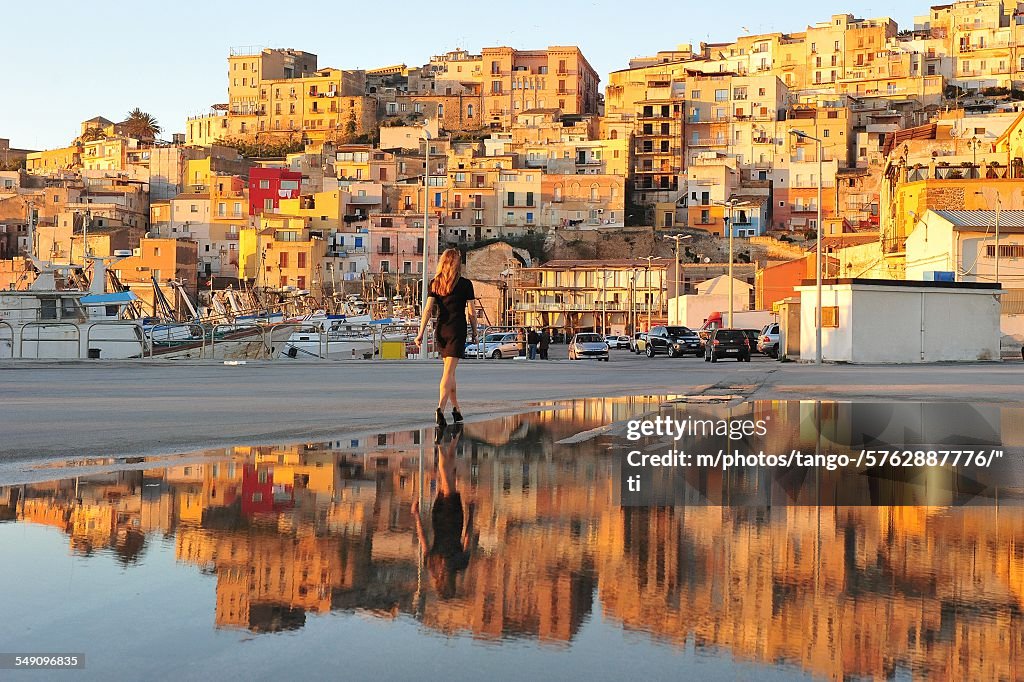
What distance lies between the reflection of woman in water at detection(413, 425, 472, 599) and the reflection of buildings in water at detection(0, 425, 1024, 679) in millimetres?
71

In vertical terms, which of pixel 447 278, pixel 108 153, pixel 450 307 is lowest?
pixel 450 307

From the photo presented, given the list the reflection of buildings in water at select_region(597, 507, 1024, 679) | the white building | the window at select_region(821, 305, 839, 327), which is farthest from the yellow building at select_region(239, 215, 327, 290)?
the reflection of buildings in water at select_region(597, 507, 1024, 679)

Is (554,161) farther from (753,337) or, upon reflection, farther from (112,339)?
(112,339)

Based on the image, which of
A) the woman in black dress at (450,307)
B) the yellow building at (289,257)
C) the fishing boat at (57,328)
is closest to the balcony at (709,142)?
the yellow building at (289,257)

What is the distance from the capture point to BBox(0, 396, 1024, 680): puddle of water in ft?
13.9

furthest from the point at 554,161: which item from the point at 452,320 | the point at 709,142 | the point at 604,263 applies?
the point at 452,320

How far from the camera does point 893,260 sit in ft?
235

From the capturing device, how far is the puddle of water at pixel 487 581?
13.9ft

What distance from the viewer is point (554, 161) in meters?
152

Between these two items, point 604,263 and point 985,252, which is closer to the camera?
point 985,252

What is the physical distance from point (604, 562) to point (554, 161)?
148696 millimetres

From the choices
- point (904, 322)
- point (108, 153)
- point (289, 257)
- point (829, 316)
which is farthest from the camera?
point (108, 153)

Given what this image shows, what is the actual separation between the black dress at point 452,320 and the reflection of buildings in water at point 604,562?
485 centimetres

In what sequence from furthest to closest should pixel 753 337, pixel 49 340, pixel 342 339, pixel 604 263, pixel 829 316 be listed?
pixel 604 263 → pixel 342 339 → pixel 753 337 → pixel 49 340 → pixel 829 316
